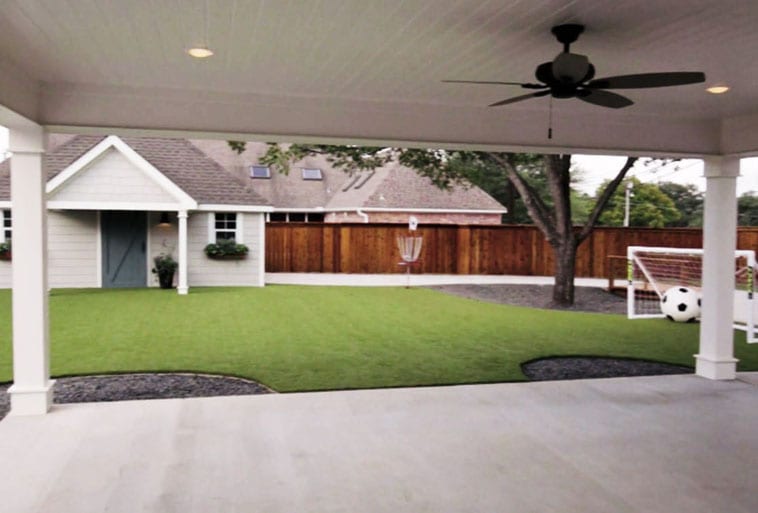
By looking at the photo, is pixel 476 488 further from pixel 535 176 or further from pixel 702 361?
pixel 535 176

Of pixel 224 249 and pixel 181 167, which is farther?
pixel 181 167

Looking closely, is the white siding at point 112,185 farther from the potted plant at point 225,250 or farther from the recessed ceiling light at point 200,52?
the recessed ceiling light at point 200,52

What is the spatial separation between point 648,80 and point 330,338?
612cm

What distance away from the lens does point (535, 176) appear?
27.7 m

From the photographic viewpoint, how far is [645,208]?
1067 inches

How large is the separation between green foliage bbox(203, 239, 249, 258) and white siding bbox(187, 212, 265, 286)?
0.18m

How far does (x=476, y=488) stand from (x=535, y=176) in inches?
993

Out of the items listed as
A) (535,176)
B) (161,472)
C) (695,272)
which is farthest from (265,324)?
(535,176)

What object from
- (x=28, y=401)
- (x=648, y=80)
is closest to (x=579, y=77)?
(x=648, y=80)

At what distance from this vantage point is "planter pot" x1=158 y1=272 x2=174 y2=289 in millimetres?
14242

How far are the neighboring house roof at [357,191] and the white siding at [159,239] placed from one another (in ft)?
19.2

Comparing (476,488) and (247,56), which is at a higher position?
(247,56)

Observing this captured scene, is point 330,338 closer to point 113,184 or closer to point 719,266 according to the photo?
point 719,266

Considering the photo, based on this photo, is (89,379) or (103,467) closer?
(103,467)
